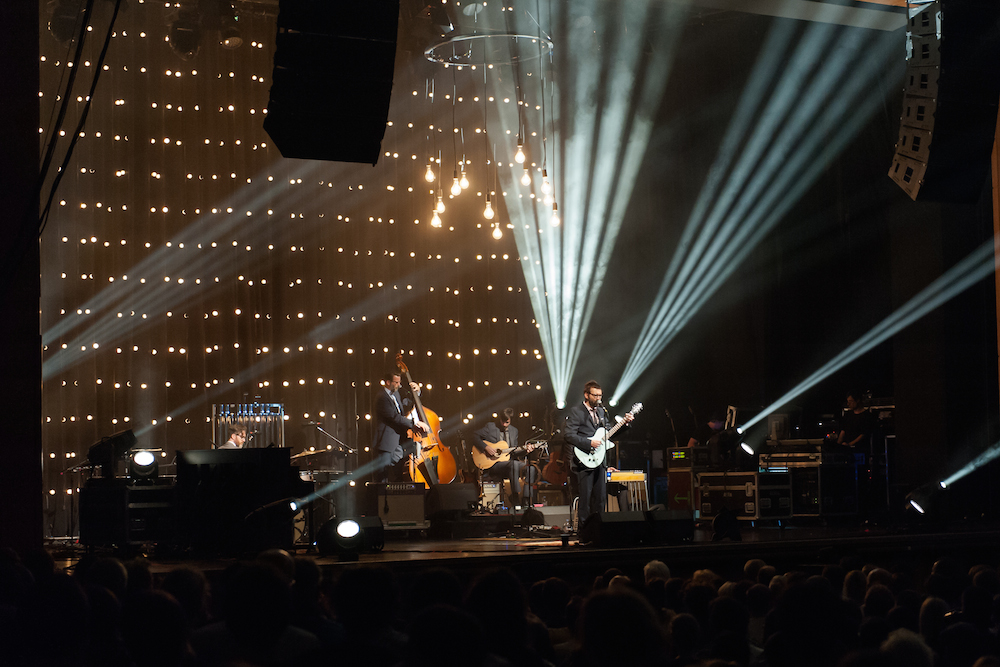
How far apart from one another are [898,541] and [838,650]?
6.06 meters

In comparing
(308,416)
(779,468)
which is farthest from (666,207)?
(308,416)

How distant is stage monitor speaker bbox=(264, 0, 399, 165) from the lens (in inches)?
212

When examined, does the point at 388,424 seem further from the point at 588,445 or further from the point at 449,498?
the point at 588,445

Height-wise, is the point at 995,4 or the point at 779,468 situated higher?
the point at 995,4

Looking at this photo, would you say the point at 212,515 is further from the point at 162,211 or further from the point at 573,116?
the point at 573,116

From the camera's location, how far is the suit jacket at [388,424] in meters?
10.6

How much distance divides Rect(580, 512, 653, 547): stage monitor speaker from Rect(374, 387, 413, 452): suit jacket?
3236mm

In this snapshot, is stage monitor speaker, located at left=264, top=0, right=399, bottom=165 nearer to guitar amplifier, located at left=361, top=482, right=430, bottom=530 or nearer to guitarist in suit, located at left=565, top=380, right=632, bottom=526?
guitarist in suit, located at left=565, top=380, right=632, bottom=526

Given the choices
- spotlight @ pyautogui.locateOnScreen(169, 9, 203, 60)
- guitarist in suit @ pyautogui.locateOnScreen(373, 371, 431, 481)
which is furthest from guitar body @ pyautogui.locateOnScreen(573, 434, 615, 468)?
spotlight @ pyautogui.locateOnScreen(169, 9, 203, 60)

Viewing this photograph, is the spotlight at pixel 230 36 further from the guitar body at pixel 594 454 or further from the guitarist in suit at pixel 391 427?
the guitar body at pixel 594 454

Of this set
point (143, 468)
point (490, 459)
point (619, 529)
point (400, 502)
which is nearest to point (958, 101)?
point (619, 529)

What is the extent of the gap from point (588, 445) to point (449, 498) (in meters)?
1.74

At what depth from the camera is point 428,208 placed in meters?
13.0

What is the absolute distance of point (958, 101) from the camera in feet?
22.0
